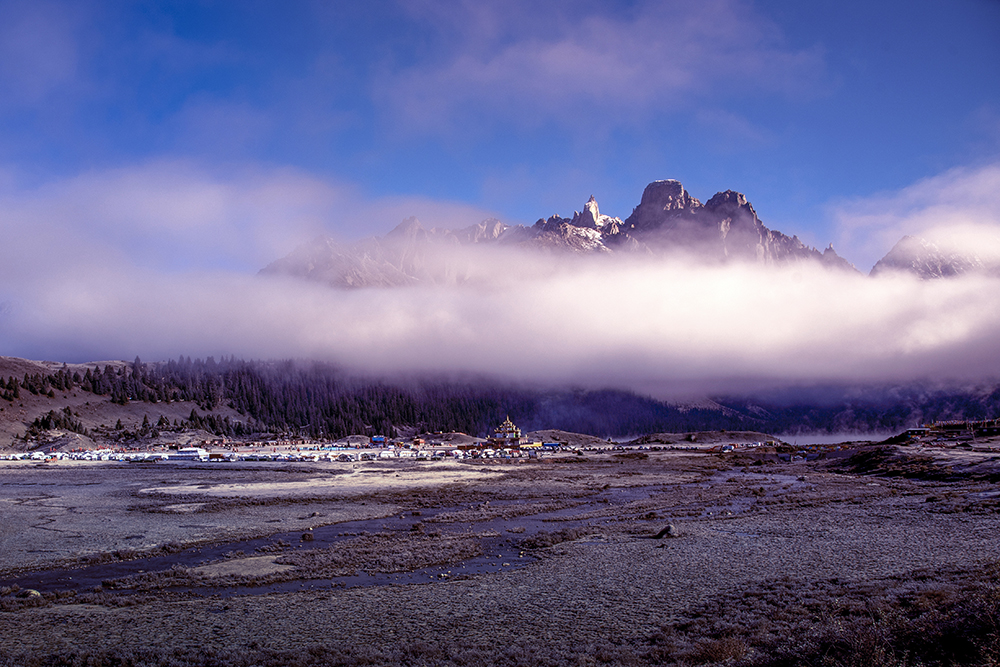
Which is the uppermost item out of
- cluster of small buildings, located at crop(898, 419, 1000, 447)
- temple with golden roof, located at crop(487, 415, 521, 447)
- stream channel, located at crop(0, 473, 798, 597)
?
stream channel, located at crop(0, 473, 798, 597)

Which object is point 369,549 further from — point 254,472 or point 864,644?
point 254,472

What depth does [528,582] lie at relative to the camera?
2403 centimetres

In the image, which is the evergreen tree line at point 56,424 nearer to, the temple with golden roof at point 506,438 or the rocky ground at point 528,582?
the temple with golden roof at point 506,438

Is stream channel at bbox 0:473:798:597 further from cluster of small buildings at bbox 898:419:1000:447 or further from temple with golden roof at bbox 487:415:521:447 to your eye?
temple with golden roof at bbox 487:415:521:447

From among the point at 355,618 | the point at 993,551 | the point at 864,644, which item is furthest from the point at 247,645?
the point at 993,551

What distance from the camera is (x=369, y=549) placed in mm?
30469

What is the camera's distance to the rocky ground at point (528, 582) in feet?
53.2

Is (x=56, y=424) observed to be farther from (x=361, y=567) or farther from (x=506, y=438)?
(x=361, y=567)

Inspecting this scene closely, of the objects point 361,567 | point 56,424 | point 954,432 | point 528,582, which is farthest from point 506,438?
point 528,582

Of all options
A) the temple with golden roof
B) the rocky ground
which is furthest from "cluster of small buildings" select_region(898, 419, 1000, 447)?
the temple with golden roof

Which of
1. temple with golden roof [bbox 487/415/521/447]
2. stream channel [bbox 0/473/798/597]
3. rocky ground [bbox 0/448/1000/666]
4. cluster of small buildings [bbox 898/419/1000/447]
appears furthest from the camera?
temple with golden roof [bbox 487/415/521/447]

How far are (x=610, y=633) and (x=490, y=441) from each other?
15194 centimetres

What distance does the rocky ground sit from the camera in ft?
53.2

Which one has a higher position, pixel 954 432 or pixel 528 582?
pixel 528 582
